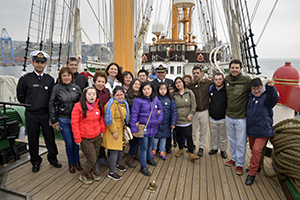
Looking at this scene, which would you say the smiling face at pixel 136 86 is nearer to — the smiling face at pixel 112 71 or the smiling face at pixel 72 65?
the smiling face at pixel 112 71

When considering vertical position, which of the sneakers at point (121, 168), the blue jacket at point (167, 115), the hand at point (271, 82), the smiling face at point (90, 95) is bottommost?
the sneakers at point (121, 168)

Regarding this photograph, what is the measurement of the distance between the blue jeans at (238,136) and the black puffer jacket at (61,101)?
2439 mm

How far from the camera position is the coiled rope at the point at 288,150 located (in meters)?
2.46

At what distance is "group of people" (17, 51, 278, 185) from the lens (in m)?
2.71

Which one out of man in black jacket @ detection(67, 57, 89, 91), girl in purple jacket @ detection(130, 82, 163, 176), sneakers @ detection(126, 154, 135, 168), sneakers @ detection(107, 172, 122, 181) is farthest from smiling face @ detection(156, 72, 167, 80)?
sneakers @ detection(107, 172, 122, 181)

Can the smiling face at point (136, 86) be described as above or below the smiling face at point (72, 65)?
below

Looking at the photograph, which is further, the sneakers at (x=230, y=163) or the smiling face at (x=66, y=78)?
the sneakers at (x=230, y=163)

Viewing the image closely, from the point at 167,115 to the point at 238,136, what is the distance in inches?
46.1

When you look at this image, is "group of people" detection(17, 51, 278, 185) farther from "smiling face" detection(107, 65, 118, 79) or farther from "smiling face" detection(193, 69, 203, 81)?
"smiling face" detection(193, 69, 203, 81)

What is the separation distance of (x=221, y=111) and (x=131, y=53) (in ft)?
10.5

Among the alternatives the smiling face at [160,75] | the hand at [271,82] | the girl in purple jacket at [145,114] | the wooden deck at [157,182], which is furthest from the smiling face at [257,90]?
the smiling face at [160,75]

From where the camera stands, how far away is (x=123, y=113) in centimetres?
285

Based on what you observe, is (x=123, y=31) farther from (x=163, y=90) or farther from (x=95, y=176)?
(x=95, y=176)

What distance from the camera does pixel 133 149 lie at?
337 centimetres
